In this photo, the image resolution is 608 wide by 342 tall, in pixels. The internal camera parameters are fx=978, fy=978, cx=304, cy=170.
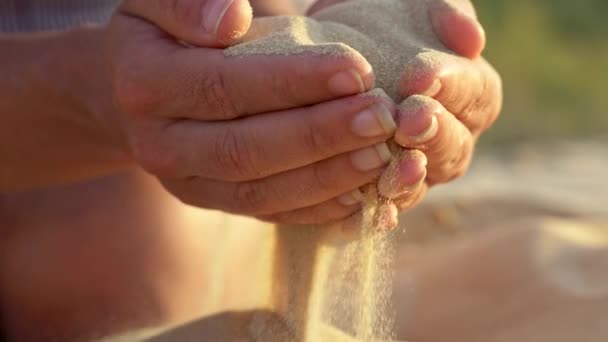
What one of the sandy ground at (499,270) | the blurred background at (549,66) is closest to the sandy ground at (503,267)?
the sandy ground at (499,270)

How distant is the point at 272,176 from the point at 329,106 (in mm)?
134

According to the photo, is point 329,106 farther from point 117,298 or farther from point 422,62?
point 117,298

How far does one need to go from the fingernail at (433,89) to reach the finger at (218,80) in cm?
7

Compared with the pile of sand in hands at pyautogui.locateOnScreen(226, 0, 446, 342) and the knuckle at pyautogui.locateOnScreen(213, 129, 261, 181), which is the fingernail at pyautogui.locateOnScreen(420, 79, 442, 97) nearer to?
the pile of sand in hands at pyautogui.locateOnScreen(226, 0, 446, 342)

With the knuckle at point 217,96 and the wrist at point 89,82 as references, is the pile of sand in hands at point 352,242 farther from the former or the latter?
the wrist at point 89,82

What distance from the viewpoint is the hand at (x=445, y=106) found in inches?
40.6

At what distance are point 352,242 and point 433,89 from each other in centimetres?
21

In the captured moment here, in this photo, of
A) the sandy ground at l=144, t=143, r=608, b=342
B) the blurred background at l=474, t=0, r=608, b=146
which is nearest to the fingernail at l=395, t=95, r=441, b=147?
the sandy ground at l=144, t=143, r=608, b=342

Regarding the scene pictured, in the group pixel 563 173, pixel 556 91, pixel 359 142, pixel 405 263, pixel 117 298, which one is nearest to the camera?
pixel 359 142

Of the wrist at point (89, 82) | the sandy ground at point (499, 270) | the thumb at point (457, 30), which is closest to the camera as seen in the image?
the thumb at point (457, 30)

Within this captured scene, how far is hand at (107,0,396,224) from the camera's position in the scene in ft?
3.35

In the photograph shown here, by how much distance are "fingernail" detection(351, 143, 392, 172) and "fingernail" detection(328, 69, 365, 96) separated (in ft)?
0.22

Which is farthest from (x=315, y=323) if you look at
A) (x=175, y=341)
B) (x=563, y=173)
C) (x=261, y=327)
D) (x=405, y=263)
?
(x=563, y=173)

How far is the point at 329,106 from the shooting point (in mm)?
1026
